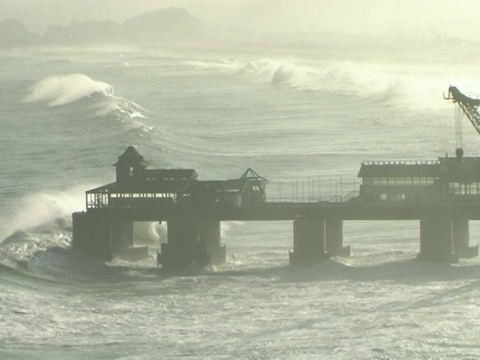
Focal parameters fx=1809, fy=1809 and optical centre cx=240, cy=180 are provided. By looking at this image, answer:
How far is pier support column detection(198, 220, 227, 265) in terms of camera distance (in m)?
63.0

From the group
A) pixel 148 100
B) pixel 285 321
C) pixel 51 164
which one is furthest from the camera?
pixel 148 100

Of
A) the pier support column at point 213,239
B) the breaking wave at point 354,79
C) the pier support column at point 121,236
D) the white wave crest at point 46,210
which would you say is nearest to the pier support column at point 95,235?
the pier support column at point 121,236

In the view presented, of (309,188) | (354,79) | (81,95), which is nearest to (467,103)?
(309,188)

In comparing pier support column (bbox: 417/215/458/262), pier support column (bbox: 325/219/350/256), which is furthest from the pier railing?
pier support column (bbox: 417/215/458/262)

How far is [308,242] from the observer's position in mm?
62094

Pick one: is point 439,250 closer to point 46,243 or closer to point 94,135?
point 46,243

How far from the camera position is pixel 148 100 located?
151375 millimetres

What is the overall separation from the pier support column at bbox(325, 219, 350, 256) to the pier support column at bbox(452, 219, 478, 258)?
3.96 meters

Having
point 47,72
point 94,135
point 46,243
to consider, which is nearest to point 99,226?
point 46,243

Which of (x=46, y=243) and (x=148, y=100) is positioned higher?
Answer: (x=148, y=100)

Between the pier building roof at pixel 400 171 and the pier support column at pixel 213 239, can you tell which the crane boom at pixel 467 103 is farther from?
the pier support column at pixel 213 239

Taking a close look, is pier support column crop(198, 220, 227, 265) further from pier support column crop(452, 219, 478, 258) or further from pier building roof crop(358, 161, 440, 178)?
pier support column crop(452, 219, 478, 258)

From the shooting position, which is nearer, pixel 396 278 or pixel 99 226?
pixel 396 278

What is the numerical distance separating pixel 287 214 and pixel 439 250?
5.37m
